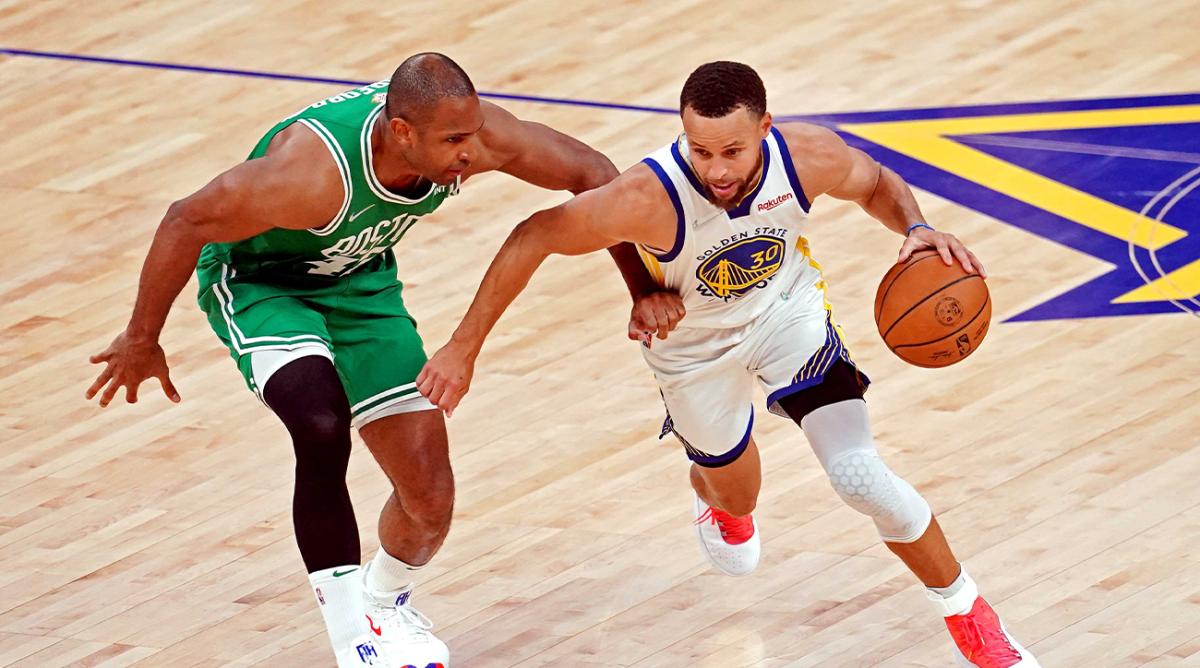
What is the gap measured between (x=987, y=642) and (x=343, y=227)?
1871 mm

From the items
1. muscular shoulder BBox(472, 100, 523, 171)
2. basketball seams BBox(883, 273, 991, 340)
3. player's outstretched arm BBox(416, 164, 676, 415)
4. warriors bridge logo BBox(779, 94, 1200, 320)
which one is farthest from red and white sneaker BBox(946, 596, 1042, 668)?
warriors bridge logo BBox(779, 94, 1200, 320)

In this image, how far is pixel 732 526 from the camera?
532 centimetres

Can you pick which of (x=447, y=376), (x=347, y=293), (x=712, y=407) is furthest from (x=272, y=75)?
(x=447, y=376)

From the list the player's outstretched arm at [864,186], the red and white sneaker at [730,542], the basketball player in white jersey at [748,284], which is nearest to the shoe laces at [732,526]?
the red and white sneaker at [730,542]

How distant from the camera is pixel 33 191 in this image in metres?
9.12

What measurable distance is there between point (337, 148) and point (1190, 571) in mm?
2489

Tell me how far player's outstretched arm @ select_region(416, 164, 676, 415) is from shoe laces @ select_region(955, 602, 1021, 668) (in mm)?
1230

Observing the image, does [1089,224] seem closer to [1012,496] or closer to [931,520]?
[1012,496]

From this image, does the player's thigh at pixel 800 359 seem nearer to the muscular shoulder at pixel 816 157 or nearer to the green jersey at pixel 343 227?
the muscular shoulder at pixel 816 157

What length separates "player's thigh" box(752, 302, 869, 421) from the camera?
15.6 ft

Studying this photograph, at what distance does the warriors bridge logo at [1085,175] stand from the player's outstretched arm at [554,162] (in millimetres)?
2461

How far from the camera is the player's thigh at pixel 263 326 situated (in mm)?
4746

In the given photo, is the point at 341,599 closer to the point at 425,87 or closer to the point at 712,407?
the point at 712,407

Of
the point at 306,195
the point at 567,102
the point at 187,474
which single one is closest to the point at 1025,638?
the point at 306,195
